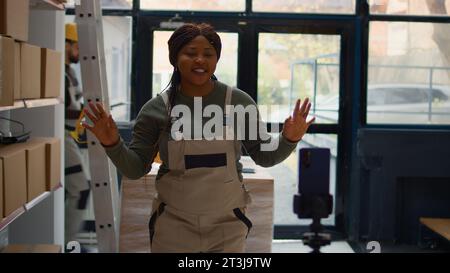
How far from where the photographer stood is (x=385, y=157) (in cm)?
496

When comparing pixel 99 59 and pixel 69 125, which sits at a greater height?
pixel 99 59

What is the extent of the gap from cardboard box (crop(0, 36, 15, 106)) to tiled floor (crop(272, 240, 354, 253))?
2.75m

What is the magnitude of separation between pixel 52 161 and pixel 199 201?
1.50 meters

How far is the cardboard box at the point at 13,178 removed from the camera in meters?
2.56

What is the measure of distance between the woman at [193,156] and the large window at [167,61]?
113 inches

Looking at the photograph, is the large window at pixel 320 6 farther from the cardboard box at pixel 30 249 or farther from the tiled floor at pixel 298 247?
the cardboard box at pixel 30 249

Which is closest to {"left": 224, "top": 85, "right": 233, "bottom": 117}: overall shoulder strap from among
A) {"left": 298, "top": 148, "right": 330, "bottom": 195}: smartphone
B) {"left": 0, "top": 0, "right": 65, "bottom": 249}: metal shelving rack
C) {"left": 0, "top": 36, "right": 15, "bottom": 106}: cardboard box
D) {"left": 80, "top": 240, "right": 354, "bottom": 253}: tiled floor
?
{"left": 0, "top": 36, "right": 15, "bottom": 106}: cardboard box

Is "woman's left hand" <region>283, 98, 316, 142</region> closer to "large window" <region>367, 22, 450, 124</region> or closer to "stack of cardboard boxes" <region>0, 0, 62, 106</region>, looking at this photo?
"stack of cardboard boxes" <region>0, 0, 62, 106</region>

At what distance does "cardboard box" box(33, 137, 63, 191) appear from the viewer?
318 centimetres

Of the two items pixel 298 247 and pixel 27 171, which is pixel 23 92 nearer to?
pixel 27 171

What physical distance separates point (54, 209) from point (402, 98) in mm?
2912

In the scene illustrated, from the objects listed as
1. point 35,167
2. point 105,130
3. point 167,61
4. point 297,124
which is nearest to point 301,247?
point 167,61
